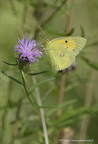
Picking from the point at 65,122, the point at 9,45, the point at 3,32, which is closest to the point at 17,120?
the point at 65,122

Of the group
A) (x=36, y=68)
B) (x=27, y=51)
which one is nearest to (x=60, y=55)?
(x=36, y=68)

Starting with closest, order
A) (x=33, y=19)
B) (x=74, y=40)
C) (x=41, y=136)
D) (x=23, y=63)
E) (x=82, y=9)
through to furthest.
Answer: (x=23, y=63) < (x=74, y=40) < (x=41, y=136) < (x=33, y=19) < (x=82, y=9)

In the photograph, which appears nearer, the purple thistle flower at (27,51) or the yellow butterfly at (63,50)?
the purple thistle flower at (27,51)

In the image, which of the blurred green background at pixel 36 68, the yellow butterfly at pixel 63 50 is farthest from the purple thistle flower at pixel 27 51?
the yellow butterfly at pixel 63 50

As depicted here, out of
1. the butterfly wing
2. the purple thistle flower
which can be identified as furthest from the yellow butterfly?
the purple thistle flower

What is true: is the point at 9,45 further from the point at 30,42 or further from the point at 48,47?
the point at 30,42

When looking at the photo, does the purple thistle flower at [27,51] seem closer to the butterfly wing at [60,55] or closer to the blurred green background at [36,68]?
the blurred green background at [36,68]

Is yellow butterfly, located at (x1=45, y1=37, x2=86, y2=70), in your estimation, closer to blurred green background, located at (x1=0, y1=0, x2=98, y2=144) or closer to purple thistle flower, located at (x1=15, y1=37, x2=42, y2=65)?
blurred green background, located at (x1=0, y1=0, x2=98, y2=144)
